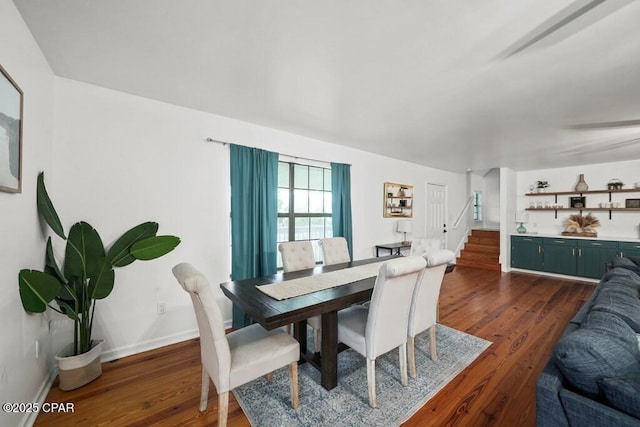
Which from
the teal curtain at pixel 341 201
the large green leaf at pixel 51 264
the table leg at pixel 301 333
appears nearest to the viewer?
the large green leaf at pixel 51 264

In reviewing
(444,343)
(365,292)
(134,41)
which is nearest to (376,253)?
(444,343)

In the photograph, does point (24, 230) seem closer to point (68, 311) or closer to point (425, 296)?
point (68, 311)

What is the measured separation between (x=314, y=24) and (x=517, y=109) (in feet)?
7.64

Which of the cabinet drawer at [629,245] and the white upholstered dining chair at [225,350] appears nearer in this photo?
the white upholstered dining chair at [225,350]

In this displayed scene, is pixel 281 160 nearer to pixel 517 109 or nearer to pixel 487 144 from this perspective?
pixel 517 109

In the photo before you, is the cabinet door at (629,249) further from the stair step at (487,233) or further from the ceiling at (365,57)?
the ceiling at (365,57)

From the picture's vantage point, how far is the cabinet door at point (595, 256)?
4.70m

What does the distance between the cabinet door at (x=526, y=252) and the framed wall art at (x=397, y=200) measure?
269 centimetres

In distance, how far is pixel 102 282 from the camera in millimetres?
1945

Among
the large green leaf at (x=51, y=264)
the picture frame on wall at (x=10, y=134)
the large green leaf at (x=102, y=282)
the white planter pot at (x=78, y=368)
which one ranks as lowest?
the white planter pot at (x=78, y=368)

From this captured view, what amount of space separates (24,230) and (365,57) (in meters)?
2.47

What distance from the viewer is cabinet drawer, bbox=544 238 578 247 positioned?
5.11 metres

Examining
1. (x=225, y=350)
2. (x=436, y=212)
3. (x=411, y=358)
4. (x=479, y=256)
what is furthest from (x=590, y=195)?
(x=225, y=350)

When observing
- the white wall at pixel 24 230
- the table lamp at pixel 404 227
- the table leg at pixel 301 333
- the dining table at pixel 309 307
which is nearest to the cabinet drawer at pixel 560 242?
the table lamp at pixel 404 227
